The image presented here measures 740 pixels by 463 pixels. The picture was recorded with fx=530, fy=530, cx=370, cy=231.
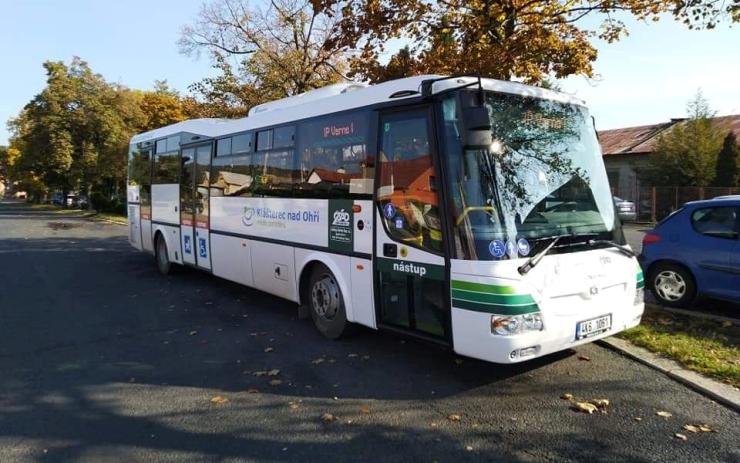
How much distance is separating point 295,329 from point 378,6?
7820 millimetres

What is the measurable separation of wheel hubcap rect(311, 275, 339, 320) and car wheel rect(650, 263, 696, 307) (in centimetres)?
487

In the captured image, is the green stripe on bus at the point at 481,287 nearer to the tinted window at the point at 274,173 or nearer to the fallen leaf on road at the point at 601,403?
the fallen leaf on road at the point at 601,403

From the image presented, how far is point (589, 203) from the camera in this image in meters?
5.38

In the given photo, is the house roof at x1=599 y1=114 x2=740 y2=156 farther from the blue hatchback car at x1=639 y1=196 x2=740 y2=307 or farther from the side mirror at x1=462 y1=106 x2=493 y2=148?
the side mirror at x1=462 y1=106 x2=493 y2=148

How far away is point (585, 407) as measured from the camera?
177 inches

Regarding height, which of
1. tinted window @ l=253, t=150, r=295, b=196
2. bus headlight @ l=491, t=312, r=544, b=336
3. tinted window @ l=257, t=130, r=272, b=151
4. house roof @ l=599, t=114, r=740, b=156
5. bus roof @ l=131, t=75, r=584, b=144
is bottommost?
bus headlight @ l=491, t=312, r=544, b=336

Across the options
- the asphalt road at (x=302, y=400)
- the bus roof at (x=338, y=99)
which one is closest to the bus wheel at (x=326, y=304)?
the asphalt road at (x=302, y=400)

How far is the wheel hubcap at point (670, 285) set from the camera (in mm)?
7613

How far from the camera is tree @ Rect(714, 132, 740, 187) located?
2588 centimetres

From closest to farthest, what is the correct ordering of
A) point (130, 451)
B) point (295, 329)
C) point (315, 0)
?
point (130, 451) < point (295, 329) < point (315, 0)

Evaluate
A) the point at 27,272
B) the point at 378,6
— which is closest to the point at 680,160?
the point at 378,6

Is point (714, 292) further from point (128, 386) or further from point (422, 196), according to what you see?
point (128, 386)

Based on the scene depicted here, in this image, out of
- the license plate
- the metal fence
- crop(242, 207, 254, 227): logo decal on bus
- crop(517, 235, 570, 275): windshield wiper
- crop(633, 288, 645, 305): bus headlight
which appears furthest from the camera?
the metal fence

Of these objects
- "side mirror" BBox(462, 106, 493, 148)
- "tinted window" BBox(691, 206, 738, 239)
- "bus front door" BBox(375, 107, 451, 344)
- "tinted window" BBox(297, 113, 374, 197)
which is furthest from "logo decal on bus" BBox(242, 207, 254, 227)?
"tinted window" BBox(691, 206, 738, 239)
